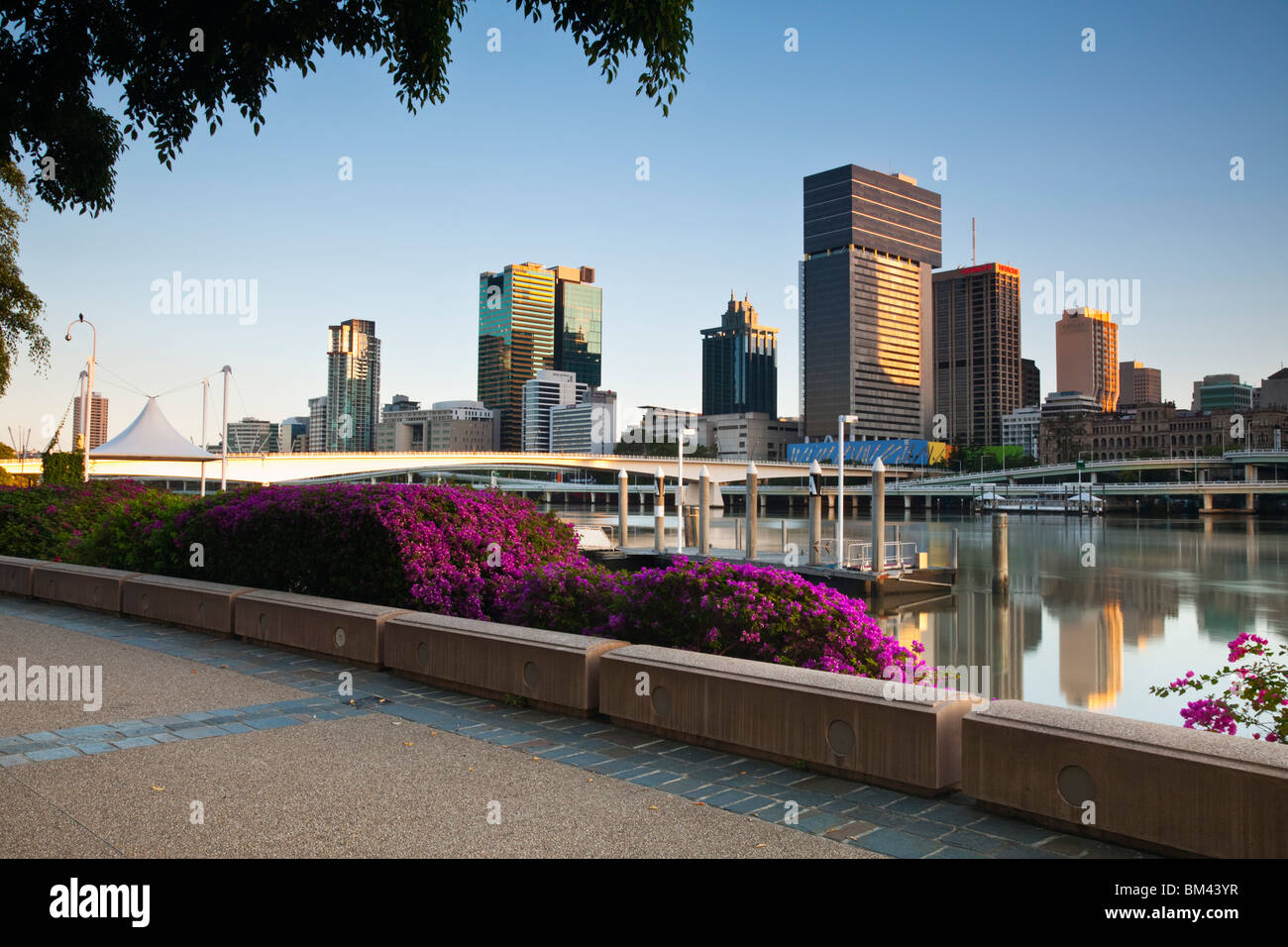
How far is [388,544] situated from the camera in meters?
12.0

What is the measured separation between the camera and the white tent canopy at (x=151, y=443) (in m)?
39.2

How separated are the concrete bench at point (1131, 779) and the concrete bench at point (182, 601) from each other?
392 inches

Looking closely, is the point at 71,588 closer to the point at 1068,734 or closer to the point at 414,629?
the point at 414,629

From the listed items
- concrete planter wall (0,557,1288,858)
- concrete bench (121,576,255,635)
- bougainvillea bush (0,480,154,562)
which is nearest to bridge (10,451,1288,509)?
bougainvillea bush (0,480,154,562)

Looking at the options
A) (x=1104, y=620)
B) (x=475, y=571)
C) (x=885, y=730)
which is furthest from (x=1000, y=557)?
(x=885, y=730)

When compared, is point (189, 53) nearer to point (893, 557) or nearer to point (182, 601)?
point (182, 601)

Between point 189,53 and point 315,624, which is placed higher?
point 189,53

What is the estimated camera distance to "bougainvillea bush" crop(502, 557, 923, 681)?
8.65 meters

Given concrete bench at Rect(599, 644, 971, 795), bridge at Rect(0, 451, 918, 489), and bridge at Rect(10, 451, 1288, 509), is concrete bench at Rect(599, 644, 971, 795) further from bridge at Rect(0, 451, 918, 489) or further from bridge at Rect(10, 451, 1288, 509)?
bridge at Rect(0, 451, 918, 489)

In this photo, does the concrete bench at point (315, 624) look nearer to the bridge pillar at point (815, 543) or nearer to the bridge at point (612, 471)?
the bridge pillar at point (815, 543)

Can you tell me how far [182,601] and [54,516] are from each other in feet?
32.0

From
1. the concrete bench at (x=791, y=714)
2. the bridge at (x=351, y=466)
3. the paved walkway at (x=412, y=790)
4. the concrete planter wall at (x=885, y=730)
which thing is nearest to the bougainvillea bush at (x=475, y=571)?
the concrete planter wall at (x=885, y=730)

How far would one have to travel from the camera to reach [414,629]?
948cm

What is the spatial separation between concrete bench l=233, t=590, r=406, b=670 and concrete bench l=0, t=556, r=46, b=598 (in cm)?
756
